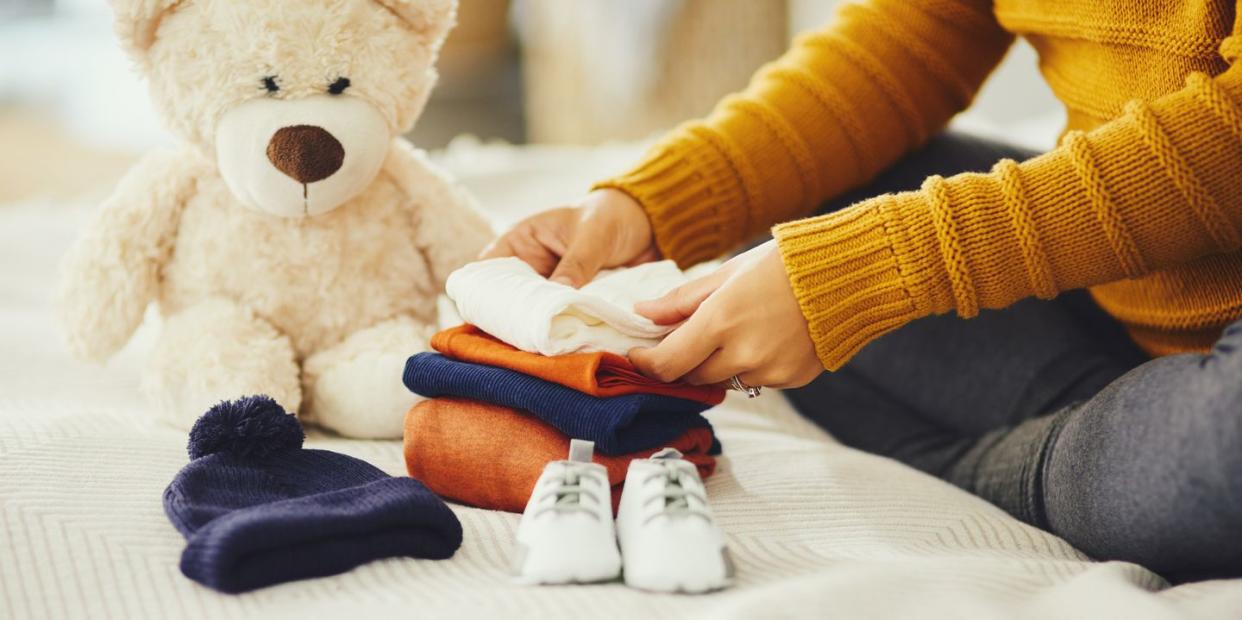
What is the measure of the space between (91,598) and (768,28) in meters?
2.06

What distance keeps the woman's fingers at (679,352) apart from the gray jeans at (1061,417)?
0.27 meters

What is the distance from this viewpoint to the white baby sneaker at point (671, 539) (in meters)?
0.57

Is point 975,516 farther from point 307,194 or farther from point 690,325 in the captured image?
point 307,194

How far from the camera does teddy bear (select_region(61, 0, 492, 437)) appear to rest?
2.61 feet

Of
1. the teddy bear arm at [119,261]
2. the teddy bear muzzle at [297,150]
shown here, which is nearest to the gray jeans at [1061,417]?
the teddy bear muzzle at [297,150]

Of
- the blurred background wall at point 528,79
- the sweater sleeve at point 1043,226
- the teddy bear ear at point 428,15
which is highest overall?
the teddy bear ear at point 428,15

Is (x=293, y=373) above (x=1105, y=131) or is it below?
below

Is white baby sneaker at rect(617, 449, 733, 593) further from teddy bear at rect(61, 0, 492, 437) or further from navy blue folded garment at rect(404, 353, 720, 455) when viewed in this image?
teddy bear at rect(61, 0, 492, 437)

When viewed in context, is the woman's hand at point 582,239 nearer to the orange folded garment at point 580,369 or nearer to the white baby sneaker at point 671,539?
the orange folded garment at point 580,369

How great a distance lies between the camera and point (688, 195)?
0.95m

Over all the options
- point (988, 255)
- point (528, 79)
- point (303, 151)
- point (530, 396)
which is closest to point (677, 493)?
point (530, 396)

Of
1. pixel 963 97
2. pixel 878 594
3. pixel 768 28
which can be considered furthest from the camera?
pixel 768 28

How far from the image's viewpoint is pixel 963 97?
1077 mm

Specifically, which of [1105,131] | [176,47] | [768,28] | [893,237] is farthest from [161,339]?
[768,28]
